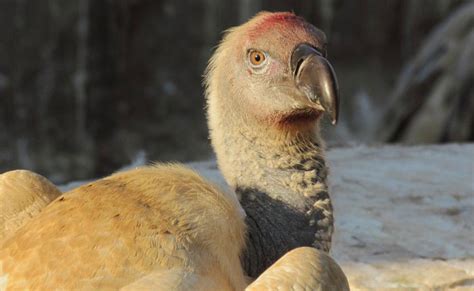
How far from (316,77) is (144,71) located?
664cm

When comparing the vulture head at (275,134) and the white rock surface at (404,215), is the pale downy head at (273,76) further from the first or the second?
the white rock surface at (404,215)

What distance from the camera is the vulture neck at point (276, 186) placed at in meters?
2.98

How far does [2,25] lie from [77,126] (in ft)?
3.84

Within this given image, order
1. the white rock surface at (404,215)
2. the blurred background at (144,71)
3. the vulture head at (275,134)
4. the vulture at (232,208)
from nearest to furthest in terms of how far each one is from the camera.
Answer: the vulture at (232,208)
the vulture head at (275,134)
the white rock surface at (404,215)
the blurred background at (144,71)

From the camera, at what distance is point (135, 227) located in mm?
2570

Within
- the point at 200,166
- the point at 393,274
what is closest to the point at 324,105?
the point at 393,274

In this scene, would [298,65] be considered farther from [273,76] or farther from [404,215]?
[404,215]

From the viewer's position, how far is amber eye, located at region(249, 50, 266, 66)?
10.1ft

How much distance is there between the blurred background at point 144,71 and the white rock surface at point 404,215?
326 centimetres

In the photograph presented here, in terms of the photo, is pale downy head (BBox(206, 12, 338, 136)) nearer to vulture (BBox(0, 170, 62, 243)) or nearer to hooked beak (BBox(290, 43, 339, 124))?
hooked beak (BBox(290, 43, 339, 124))

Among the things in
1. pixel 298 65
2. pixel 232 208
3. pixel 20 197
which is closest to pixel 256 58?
pixel 298 65

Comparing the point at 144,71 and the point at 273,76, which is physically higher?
the point at 273,76

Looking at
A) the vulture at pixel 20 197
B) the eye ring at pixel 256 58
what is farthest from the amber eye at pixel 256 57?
the vulture at pixel 20 197

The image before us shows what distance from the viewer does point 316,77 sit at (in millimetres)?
2893
